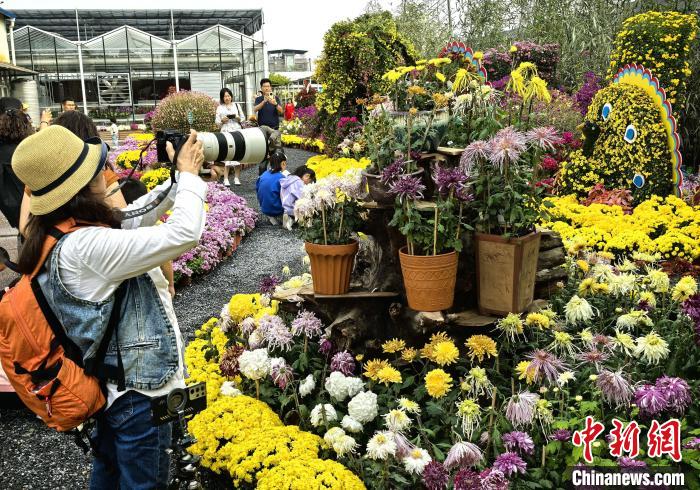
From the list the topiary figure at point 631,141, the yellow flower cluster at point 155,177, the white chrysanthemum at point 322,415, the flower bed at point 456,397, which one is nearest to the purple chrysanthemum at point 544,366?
the flower bed at point 456,397

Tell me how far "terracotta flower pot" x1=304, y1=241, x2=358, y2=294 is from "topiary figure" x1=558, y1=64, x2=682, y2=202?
4205mm

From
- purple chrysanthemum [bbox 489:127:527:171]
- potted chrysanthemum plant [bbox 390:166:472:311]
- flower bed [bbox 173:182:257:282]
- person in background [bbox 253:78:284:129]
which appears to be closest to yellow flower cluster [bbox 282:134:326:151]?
person in background [bbox 253:78:284:129]

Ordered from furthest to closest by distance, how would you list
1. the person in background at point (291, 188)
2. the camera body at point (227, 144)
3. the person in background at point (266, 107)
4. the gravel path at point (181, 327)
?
the person in background at point (266, 107), the person in background at point (291, 188), the gravel path at point (181, 327), the camera body at point (227, 144)

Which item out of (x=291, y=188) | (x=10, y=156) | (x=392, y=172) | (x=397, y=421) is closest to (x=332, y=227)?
(x=392, y=172)

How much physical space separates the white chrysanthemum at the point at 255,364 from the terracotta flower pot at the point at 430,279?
0.82m

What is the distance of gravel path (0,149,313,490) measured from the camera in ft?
10.1

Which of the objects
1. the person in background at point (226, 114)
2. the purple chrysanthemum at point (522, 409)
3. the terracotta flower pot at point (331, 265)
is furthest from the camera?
the person in background at point (226, 114)

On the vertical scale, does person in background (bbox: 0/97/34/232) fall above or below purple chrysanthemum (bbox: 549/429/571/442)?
above

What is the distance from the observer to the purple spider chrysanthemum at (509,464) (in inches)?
93.2

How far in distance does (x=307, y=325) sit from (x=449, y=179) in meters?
1.13

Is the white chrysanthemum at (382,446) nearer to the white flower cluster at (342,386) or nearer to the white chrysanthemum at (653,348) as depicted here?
the white flower cluster at (342,386)

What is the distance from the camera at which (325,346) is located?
3234 millimetres

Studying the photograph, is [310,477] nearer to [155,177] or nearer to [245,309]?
[245,309]

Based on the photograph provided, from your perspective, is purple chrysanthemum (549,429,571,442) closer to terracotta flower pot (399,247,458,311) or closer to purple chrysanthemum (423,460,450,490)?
purple chrysanthemum (423,460,450,490)
